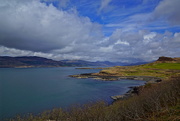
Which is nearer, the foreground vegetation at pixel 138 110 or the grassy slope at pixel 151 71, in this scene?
the foreground vegetation at pixel 138 110

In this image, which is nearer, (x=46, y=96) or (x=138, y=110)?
(x=138, y=110)

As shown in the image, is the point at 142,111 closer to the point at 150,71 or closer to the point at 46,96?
the point at 46,96

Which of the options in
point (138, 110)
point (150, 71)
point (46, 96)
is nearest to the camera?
point (138, 110)

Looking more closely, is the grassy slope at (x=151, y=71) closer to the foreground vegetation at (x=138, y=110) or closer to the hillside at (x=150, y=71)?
the hillside at (x=150, y=71)

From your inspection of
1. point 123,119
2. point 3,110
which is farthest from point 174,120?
point 3,110

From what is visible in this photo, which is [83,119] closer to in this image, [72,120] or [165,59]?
[72,120]

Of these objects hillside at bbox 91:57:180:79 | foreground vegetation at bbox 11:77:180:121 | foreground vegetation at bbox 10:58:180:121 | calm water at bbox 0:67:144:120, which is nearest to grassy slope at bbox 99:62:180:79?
hillside at bbox 91:57:180:79

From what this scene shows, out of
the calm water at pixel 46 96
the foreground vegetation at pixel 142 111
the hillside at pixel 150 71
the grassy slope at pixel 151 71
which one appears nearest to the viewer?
the foreground vegetation at pixel 142 111

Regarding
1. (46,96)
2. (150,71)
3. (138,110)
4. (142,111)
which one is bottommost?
(46,96)

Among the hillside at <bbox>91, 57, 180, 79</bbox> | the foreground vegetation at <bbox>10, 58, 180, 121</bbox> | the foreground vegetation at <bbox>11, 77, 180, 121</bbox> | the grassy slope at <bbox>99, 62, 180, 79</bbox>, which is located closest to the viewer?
the foreground vegetation at <bbox>11, 77, 180, 121</bbox>

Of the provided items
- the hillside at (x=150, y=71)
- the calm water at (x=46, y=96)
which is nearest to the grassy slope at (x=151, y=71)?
the hillside at (x=150, y=71)

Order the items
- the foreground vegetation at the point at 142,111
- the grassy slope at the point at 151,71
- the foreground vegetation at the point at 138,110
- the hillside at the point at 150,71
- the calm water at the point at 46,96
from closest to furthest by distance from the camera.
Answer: the foreground vegetation at the point at 142,111
the foreground vegetation at the point at 138,110
the calm water at the point at 46,96
the hillside at the point at 150,71
the grassy slope at the point at 151,71

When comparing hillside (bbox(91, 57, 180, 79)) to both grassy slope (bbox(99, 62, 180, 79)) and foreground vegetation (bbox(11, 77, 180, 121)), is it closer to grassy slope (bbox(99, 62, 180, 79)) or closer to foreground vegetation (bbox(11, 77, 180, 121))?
grassy slope (bbox(99, 62, 180, 79))

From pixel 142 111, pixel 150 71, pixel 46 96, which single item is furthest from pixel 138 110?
pixel 150 71
